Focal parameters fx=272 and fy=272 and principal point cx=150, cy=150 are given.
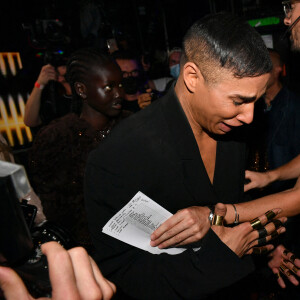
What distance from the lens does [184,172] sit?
1.37 m

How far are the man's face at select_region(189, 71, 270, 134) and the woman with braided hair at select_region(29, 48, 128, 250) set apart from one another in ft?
3.05

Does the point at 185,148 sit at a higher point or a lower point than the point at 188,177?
higher

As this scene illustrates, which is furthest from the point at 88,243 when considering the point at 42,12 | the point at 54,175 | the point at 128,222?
the point at 42,12

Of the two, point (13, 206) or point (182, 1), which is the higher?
point (182, 1)

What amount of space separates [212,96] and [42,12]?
4634mm

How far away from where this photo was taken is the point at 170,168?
4.35 ft

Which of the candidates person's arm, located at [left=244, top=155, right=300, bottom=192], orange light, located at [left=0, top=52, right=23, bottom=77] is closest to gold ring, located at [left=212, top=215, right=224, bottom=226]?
person's arm, located at [left=244, top=155, right=300, bottom=192]

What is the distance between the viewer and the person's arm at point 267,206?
1570mm

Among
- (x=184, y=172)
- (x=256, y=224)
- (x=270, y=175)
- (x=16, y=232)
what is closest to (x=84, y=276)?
(x=16, y=232)

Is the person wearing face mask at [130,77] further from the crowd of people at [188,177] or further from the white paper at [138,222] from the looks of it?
the white paper at [138,222]

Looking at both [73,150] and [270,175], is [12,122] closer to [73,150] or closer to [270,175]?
[73,150]

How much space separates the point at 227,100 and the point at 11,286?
1.14 meters

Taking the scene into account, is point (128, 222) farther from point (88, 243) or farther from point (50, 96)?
point (50, 96)

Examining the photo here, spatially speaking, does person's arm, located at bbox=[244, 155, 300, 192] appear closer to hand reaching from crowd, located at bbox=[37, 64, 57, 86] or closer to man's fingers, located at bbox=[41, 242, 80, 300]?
man's fingers, located at bbox=[41, 242, 80, 300]
